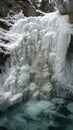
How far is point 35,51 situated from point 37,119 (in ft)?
9.74

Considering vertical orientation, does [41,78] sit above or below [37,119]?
above

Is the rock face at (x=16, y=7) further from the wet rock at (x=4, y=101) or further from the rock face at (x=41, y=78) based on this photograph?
the wet rock at (x=4, y=101)

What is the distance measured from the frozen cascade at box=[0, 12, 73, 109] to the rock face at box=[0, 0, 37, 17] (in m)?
1.64

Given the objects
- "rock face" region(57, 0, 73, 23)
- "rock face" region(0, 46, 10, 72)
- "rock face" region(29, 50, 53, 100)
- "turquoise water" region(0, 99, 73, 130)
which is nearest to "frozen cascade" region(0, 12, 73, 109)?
"rock face" region(29, 50, 53, 100)

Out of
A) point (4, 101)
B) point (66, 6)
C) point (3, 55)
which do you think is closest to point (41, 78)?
point (3, 55)

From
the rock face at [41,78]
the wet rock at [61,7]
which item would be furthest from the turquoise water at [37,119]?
the wet rock at [61,7]

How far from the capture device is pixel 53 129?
6492 millimetres

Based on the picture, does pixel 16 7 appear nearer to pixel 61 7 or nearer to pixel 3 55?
pixel 61 7

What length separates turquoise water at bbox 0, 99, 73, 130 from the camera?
6602 millimetres

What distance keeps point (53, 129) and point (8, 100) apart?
181cm

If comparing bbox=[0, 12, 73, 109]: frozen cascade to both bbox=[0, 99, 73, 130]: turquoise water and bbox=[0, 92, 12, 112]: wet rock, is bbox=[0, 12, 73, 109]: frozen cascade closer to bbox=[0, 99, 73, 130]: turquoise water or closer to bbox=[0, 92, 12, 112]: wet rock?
bbox=[0, 92, 12, 112]: wet rock

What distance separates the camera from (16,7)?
37.5ft

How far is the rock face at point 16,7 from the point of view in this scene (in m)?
10.5

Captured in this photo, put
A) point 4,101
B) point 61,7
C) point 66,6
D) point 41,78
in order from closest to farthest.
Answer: point 4,101 → point 66,6 → point 41,78 → point 61,7
